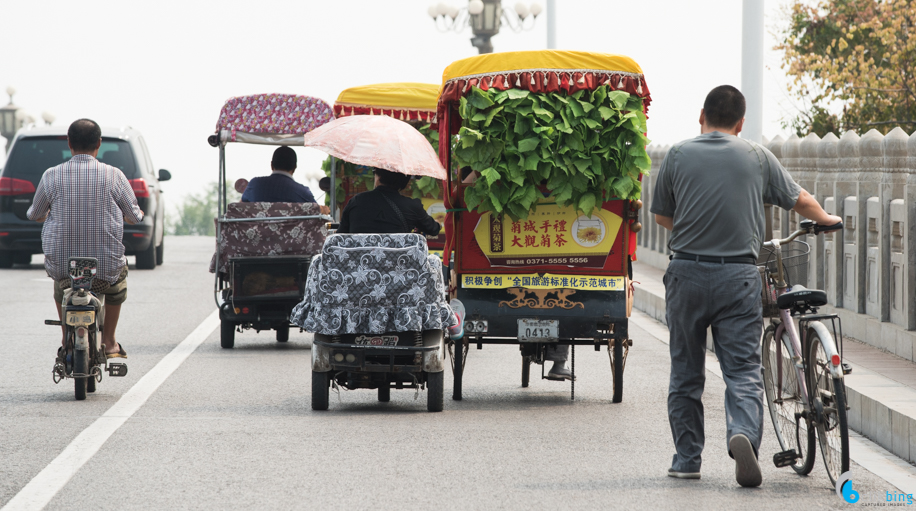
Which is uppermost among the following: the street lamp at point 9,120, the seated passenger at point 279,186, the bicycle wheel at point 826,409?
the street lamp at point 9,120

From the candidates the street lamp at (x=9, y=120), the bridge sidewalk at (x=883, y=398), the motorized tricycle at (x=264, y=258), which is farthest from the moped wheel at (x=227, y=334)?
the street lamp at (x=9, y=120)

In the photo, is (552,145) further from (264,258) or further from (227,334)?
(227,334)

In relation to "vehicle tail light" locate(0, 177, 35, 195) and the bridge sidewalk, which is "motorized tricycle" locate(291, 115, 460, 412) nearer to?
the bridge sidewalk

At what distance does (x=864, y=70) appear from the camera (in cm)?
3006

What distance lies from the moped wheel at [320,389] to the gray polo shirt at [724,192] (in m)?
3.17

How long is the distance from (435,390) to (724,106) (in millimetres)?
3193

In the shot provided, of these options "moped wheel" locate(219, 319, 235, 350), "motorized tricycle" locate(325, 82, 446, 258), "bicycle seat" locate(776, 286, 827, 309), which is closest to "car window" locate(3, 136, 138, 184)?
"motorized tricycle" locate(325, 82, 446, 258)

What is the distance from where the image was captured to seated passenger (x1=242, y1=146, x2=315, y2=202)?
40.3 feet

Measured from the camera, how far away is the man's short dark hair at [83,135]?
902cm

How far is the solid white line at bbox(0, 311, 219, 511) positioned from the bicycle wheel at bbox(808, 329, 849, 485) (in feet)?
12.3

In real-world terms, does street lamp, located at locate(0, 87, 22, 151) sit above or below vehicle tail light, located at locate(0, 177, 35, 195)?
above

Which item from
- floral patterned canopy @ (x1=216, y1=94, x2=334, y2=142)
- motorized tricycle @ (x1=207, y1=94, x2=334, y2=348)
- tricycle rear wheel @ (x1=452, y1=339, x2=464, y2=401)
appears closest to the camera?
tricycle rear wheel @ (x1=452, y1=339, x2=464, y2=401)

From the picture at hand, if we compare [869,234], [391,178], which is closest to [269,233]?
[391,178]

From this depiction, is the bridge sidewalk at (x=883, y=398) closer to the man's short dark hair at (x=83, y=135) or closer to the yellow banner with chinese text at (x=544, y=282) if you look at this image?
the yellow banner with chinese text at (x=544, y=282)
